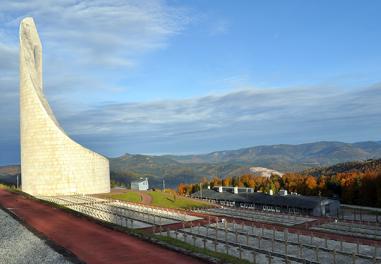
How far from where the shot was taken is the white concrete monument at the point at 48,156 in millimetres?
45312

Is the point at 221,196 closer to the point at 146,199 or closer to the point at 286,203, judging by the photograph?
the point at 286,203

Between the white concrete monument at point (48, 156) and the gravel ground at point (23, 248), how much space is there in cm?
2649

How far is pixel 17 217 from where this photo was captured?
73.2 feet

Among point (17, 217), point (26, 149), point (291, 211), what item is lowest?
point (291, 211)

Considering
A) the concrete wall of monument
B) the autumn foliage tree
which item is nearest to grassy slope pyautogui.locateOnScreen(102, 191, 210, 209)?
the concrete wall of monument

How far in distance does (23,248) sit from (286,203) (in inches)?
1252

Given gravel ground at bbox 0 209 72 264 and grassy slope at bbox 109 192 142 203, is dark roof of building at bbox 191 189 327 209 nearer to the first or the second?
grassy slope at bbox 109 192 142 203

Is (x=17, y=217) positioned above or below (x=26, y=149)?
below

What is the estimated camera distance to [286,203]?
1672 inches

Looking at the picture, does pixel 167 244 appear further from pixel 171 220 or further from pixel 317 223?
pixel 317 223

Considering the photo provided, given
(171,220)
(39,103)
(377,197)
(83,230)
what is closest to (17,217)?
(83,230)

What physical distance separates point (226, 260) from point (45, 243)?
7068mm

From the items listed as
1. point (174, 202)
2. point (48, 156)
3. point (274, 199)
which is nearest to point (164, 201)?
point (174, 202)

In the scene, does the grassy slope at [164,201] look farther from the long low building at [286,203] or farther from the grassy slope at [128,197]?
the long low building at [286,203]
